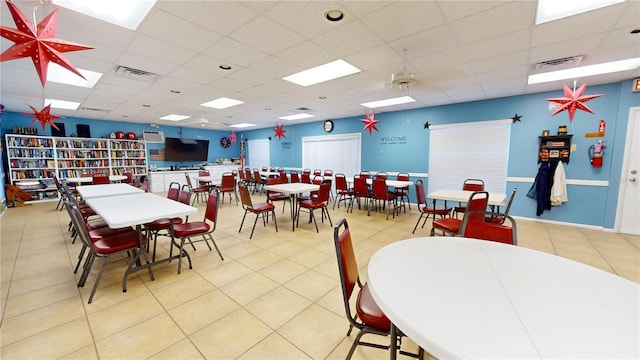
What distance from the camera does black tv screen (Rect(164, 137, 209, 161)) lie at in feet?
31.4

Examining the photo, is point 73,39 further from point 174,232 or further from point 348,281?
point 348,281

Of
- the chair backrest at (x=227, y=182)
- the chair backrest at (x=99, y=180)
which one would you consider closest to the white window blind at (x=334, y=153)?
the chair backrest at (x=227, y=182)

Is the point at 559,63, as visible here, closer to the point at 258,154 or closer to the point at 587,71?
the point at 587,71

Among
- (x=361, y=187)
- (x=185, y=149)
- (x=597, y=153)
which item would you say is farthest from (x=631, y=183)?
(x=185, y=149)

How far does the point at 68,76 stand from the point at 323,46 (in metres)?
4.39

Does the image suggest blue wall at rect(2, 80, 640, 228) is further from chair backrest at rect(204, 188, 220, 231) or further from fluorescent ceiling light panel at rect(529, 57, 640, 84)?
chair backrest at rect(204, 188, 220, 231)

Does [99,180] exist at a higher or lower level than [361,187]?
higher

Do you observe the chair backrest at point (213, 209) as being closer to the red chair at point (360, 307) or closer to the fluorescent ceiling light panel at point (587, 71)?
the red chair at point (360, 307)

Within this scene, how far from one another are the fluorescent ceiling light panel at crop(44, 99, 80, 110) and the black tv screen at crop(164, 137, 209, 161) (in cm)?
347

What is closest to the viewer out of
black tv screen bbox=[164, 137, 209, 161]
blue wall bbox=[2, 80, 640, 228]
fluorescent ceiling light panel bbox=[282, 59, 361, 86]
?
fluorescent ceiling light panel bbox=[282, 59, 361, 86]

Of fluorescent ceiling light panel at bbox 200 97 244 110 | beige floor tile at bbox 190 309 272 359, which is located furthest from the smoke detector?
fluorescent ceiling light panel at bbox 200 97 244 110

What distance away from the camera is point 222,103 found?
5.82 meters

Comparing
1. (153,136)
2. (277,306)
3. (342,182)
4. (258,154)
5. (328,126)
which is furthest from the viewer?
(258,154)

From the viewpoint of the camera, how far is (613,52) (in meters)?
3.00
